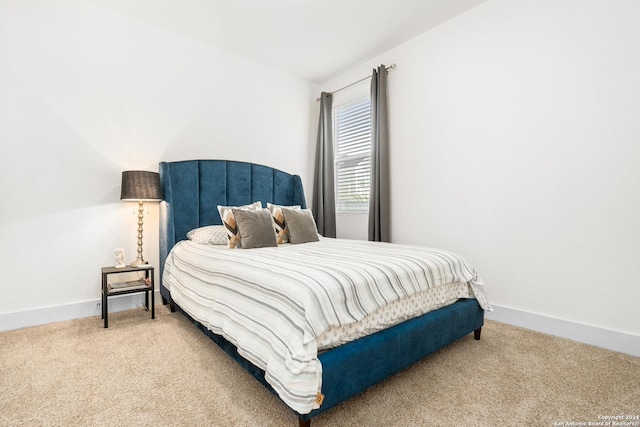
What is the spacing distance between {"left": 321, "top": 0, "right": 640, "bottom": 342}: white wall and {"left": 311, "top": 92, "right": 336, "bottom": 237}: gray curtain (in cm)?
110

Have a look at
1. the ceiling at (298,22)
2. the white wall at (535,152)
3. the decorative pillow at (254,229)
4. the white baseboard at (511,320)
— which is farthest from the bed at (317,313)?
the ceiling at (298,22)

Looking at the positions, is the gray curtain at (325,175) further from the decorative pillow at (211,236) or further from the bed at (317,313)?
the bed at (317,313)

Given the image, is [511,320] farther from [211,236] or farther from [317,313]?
[211,236]

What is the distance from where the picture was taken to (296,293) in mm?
1291

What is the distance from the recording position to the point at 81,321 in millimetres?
2537

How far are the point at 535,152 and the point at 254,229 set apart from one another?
93.5 inches

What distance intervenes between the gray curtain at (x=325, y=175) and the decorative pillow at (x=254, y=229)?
4.95 feet

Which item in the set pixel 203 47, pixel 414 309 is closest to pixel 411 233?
pixel 414 309

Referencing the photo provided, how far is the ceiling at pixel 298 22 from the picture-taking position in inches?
106

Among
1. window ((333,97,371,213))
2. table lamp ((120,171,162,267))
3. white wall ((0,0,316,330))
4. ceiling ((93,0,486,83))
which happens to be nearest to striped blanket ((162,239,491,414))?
table lamp ((120,171,162,267))

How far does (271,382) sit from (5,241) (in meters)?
2.54

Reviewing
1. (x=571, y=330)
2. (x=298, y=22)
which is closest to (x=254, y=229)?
(x=298, y=22)

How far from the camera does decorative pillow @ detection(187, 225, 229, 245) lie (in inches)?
107

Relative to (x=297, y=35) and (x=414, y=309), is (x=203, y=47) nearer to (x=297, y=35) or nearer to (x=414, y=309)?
(x=297, y=35)
